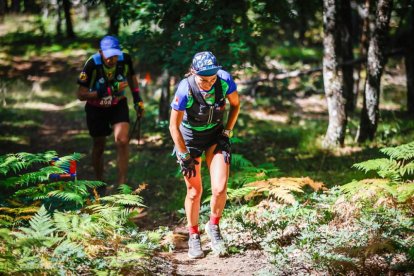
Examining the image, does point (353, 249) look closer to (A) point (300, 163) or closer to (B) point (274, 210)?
(B) point (274, 210)

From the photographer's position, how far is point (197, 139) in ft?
17.9

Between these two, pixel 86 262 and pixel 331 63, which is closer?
pixel 86 262

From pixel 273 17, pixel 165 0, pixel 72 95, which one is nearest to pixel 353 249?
pixel 273 17

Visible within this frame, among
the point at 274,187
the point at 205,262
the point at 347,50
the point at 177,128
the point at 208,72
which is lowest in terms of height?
the point at 205,262

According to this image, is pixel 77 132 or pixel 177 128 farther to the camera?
pixel 77 132

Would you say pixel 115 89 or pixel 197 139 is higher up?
pixel 115 89

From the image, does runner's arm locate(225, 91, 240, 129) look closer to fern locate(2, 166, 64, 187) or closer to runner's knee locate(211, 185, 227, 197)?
runner's knee locate(211, 185, 227, 197)

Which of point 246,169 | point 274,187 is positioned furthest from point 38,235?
point 246,169

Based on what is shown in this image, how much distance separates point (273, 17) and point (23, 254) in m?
6.39

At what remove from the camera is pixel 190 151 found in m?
5.46

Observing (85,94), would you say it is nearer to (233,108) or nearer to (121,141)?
(121,141)

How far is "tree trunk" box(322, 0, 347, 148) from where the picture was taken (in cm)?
970

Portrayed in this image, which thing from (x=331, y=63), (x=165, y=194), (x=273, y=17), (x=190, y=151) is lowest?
(x=165, y=194)

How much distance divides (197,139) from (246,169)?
7.69ft
